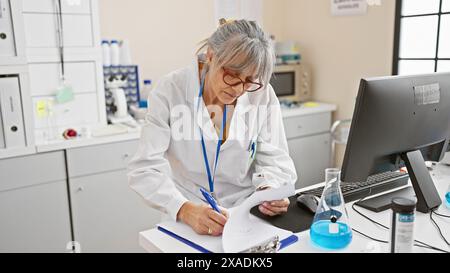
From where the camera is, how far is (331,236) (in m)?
1.15

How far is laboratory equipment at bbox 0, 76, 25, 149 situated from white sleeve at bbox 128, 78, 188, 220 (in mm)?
995

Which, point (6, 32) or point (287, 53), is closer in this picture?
point (6, 32)

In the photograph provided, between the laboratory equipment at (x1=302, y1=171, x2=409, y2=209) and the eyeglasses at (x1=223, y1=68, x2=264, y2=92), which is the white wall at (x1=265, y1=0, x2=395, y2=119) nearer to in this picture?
the laboratory equipment at (x1=302, y1=171, x2=409, y2=209)

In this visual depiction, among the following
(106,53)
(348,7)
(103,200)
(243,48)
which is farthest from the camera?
(348,7)

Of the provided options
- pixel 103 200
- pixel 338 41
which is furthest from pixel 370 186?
pixel 338 41

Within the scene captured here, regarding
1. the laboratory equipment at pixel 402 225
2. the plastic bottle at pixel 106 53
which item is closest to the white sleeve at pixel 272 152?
the laboratory equipment at pixel 402 225

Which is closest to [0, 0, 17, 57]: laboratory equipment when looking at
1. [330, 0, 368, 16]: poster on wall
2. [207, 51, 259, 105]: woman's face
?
[207, 51, 259, 105]: woman's face

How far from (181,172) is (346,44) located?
7.24 feet

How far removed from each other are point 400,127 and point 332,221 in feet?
1.30

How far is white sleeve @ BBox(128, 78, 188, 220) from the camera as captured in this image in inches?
55.1

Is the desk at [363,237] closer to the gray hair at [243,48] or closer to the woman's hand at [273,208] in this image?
the woman's hand at [273,208]

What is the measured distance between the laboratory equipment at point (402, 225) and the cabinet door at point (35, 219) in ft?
5.94

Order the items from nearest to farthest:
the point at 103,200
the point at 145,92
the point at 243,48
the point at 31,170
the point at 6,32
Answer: the point at 243,48
the point at 6,32
the point at 31,170
the point at 103,200
the point at 145,92

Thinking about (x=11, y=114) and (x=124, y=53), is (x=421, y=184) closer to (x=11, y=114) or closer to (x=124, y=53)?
(x=11, y=114)
